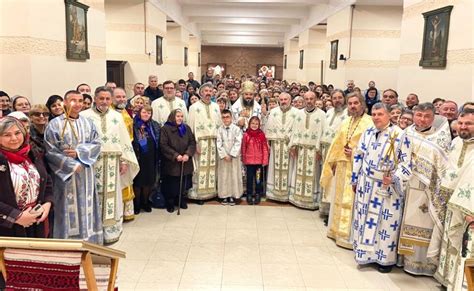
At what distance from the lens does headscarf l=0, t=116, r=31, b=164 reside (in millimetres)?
3396

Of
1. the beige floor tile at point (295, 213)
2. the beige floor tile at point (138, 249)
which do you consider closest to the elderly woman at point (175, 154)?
the beige floor tile at point (138, 249)

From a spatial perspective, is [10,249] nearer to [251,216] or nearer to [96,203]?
[96,203]

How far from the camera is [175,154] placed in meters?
6.46

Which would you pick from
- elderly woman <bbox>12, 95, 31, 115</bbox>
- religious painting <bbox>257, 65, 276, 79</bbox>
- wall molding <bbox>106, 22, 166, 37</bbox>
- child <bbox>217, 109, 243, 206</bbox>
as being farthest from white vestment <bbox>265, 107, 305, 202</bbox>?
religious painting <bbox>257, 65, 276, 79</bbox>

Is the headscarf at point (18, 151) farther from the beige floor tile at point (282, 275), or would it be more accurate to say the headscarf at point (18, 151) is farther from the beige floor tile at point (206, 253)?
the beige floor tile at point (282, 275)

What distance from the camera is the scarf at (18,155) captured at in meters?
3.40

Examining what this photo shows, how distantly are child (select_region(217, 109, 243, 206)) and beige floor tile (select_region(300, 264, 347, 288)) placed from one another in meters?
2.53

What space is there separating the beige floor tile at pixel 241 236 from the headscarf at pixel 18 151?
2.77m

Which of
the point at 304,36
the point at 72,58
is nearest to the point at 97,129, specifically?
the point at 72,58

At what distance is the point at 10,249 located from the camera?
219 centimetres

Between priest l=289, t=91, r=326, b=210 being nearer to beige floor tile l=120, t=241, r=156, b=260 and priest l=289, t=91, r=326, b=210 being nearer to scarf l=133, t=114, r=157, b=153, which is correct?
scarf l=133, t=114, r=157, b=153

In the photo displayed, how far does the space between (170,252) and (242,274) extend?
1001 mm

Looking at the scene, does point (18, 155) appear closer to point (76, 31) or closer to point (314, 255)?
point (314, 255)

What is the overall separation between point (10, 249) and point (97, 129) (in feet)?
9.99
